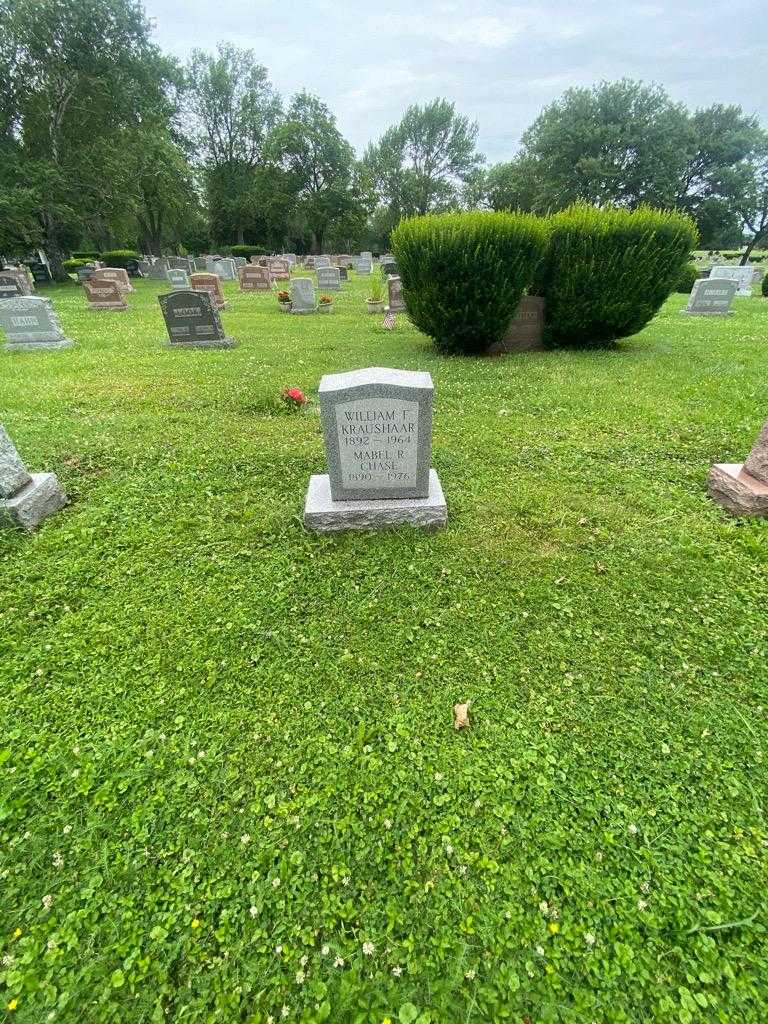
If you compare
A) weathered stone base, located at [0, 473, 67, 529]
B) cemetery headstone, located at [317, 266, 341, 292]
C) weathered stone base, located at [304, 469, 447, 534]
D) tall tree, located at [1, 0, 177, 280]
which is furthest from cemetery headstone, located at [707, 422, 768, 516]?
tall tree, located at [1, 0, 177, 280]

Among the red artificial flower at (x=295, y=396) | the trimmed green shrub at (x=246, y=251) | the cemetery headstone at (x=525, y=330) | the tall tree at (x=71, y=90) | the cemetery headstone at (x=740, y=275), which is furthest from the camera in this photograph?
the trimmed green shrub at (x=246, y=251)

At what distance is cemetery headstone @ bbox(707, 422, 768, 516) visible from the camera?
3.52m

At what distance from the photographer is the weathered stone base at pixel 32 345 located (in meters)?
9.71

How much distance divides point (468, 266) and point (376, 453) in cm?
522

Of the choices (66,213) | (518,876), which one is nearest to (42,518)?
(518,876)

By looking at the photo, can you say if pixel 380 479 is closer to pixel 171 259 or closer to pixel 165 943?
pixel 165 943

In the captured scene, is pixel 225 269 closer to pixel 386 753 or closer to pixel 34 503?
pixel 34 503

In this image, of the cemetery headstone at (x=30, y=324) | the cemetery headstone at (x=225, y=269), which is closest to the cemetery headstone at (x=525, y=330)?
the cemetery headstone at (x=30, y=324)

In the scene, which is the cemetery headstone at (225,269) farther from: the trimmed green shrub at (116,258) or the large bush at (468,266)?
the large bush at (468,266)

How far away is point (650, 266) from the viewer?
765 centimetres

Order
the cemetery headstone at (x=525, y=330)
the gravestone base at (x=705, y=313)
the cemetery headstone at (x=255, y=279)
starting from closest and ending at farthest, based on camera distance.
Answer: the cemetery headstone at (x=525, y=330)
the gravestone base at (x=705, y=313)
the cemetery headstone at (x=255, y=279)

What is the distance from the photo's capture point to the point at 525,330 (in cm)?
887

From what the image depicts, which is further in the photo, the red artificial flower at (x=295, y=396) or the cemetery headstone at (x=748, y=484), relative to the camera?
the red artificial flower at (x=295, y=396)

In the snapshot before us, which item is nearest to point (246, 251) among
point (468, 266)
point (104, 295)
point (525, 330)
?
point (104, 295)
